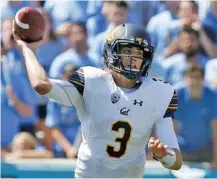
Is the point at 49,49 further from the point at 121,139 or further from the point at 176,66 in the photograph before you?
the point at 121,139

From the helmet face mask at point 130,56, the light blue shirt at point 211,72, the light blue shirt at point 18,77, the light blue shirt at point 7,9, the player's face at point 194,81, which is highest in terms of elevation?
the helmet face mask at point 130,56

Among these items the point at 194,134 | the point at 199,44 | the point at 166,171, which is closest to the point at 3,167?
the point at 166,171

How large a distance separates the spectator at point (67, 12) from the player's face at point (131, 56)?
314 centimetres

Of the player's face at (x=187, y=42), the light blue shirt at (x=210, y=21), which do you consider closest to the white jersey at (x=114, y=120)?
the player's face at (x=187, y=42)

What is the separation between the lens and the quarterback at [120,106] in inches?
145

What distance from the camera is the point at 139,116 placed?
370 centimetres

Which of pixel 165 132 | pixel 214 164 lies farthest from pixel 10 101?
pixel 165 132

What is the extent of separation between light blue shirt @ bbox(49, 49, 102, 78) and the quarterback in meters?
2.68

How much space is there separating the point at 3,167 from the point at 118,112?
228 cm

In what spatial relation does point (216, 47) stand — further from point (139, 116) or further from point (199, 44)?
point (139, 116)

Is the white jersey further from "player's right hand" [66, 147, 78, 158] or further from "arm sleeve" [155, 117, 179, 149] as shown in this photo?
"player's right hand" [66, 147, 78, 158]

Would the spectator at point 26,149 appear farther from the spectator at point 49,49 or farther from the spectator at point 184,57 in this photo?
the spectator at point 184,57

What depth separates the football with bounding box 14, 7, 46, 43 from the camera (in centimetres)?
375

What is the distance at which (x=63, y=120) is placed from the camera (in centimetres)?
639
